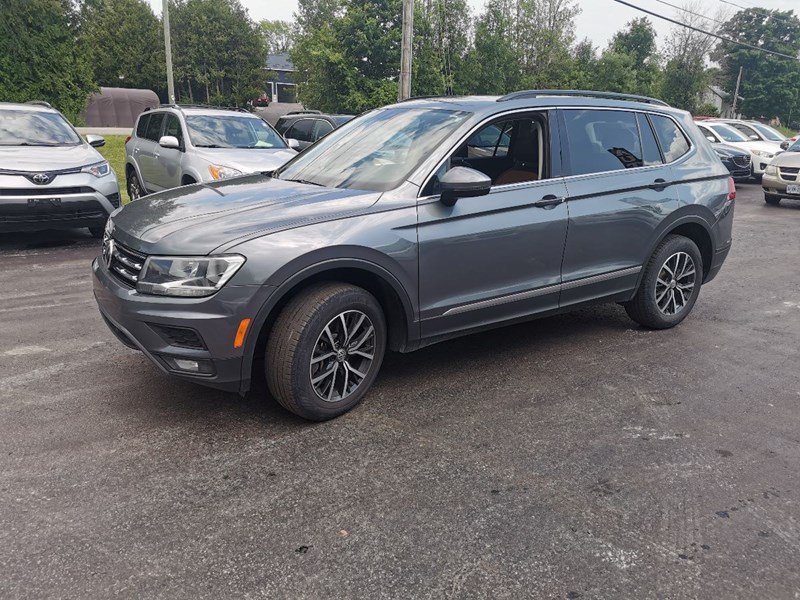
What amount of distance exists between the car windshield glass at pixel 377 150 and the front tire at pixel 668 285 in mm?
2042

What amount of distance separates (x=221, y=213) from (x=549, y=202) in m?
2.10

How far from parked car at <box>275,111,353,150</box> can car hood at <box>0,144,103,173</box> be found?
220 inches

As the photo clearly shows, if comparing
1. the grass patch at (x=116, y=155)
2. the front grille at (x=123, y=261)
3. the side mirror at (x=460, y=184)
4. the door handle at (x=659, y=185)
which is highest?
the side mirror at (x=460, y=184)

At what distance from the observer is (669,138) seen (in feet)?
17.5

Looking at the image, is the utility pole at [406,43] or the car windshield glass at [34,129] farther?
the utility pole at [406,43]

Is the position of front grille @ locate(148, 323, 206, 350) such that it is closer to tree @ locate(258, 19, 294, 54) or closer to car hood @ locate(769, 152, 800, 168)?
car hood @ locate(769, 152, 800, 168)

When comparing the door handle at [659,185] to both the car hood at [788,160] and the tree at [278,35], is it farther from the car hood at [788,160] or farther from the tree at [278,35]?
the tree at [278,35]

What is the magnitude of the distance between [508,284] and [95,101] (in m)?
38.2

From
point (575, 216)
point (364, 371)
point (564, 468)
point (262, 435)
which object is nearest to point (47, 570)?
point (262, 435)

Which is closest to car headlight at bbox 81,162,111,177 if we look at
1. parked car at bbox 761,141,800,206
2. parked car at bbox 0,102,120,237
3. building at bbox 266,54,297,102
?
parked car at bbox 0,102,120,237

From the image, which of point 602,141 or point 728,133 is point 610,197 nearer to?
point 602,141

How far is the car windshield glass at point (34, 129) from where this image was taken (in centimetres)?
837

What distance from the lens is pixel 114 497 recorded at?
2936 millimetres

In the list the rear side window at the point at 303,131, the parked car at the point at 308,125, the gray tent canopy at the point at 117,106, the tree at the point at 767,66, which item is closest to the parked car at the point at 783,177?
the parked car at the point at 308,125
